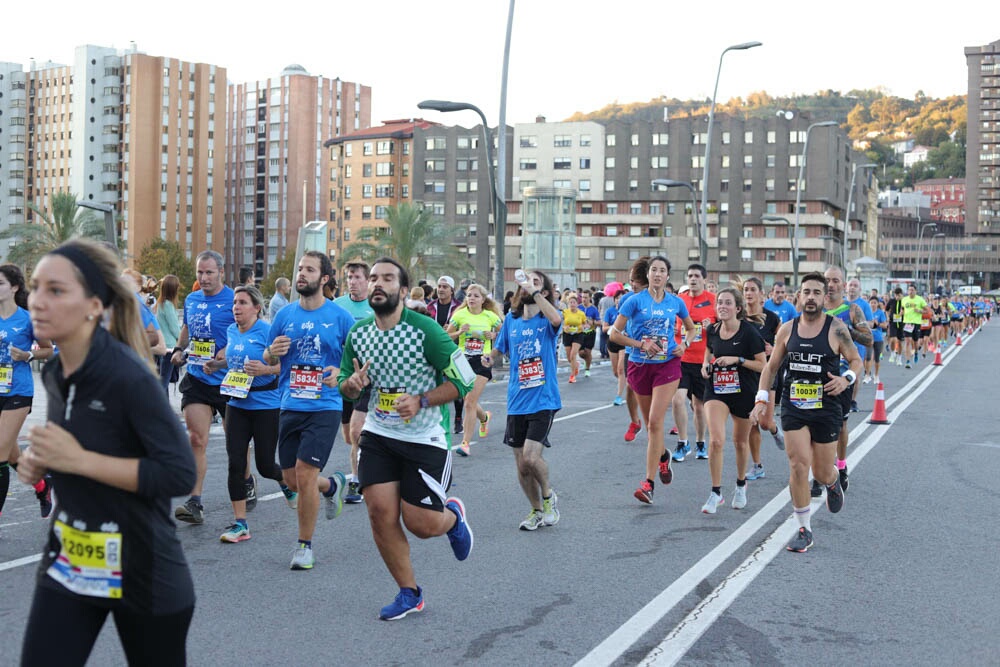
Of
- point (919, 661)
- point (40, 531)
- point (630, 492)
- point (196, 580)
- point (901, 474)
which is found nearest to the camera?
point (919, 661)

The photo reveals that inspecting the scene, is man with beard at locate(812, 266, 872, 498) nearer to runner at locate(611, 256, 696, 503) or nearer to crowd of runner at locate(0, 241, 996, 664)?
crowd of runner at locate(0, 241, 996, 664)

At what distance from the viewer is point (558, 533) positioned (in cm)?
815

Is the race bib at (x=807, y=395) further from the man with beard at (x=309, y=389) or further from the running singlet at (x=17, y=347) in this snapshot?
the running singlet at (x=17, y=347)

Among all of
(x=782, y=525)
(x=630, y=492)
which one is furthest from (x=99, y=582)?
(x=630, y=492)

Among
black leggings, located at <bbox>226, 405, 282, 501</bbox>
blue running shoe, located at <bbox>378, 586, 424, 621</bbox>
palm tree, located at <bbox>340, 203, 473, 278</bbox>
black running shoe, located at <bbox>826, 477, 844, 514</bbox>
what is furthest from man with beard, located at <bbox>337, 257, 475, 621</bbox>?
palm tree, located at <bbox>340, 203, 473, 278</bbox>

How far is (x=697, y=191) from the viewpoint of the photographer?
367 ft

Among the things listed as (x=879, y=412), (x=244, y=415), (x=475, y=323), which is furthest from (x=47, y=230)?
(x=244, y=415)

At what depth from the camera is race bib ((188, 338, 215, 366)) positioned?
8.41m

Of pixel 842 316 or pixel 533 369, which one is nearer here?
pixel 533 369

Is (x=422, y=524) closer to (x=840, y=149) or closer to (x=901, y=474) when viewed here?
(x=901, y=474)

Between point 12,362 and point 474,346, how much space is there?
6.66m

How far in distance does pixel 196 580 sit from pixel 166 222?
130m

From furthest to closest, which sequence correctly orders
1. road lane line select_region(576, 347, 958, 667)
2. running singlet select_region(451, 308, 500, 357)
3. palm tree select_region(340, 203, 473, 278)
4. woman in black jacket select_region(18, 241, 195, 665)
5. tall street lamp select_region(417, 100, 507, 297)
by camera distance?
palm tree select_region(340, 203, 473, 278)
tall street lamp select_region(417, 100, 507, 297)
running singlet select_region(451, 308, 500, 357)
road lane line select_region(576, 347, 958, 667)
woman in black jacket select_region(18, 241, 195, 665)

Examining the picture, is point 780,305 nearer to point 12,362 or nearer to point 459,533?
point 459,533
